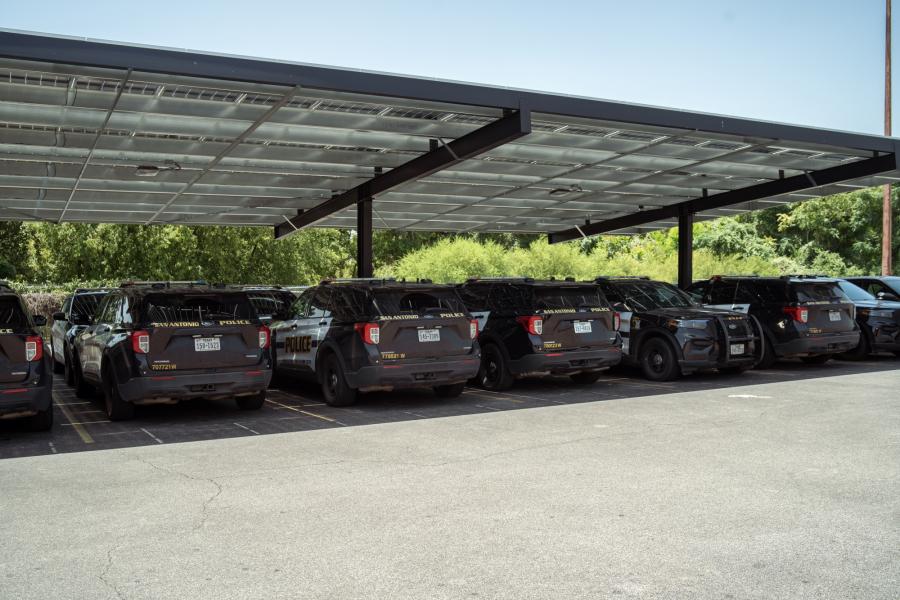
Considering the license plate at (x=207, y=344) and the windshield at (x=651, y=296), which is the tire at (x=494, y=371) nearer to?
the windshield at (x=651, y=296)

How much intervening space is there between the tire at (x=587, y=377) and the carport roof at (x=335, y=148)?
13.0 ft

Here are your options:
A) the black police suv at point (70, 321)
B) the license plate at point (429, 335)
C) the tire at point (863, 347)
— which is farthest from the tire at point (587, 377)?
the black police suv at point (70, 321)

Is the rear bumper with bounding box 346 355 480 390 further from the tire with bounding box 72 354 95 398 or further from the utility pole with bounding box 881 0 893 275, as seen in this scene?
the utility pole with bounding box 881 0 893 275

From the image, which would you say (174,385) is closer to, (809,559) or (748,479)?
(748,479)

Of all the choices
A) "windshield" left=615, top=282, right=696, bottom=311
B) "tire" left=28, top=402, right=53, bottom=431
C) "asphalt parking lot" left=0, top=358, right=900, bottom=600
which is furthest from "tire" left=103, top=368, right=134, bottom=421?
"windshield" left=615, top=282, right=696, bottom=311

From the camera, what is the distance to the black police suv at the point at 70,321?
14003mm

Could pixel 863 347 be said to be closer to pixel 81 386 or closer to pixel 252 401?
pixel 252 401

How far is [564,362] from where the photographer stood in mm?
12805

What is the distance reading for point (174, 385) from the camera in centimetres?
1003

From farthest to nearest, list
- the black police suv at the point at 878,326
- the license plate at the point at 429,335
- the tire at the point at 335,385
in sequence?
the black police suv at the point at 878,326, the tire at the point at 335,385, the license plate at the point at 429,335

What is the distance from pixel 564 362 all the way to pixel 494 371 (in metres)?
→ 1.23

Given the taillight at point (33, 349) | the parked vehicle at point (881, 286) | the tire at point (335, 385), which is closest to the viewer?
the taillight at point (33, 349)

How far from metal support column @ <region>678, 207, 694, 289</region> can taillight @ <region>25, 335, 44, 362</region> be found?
17.4m

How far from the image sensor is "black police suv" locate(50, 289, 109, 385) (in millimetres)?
14003
